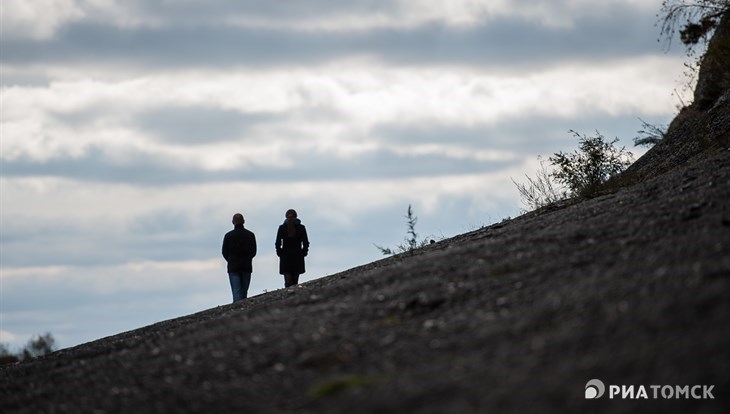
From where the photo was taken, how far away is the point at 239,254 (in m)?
22.0

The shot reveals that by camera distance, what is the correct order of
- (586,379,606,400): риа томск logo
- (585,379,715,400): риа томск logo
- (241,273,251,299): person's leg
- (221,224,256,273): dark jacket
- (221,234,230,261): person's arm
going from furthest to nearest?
(241,273,251,299): person's leg, (221,234,230,261): person's arm, (221,224,256,273): dark jacket, (586,379,606,400): риа томск logo, (585,379,715,400): риа томск logo

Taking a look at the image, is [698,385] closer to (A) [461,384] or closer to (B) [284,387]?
(A) [461,384]

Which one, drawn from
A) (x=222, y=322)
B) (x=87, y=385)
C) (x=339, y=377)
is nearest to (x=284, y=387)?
(x=339, y=377)

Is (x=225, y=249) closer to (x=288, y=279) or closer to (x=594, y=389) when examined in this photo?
(x=288, y=279)

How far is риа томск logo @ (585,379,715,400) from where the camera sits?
266 inches

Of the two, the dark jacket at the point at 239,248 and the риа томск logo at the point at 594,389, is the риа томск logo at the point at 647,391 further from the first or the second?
the dark jacket at the point at 239,248

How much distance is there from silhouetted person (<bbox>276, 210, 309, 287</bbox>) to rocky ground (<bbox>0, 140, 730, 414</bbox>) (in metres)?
8.09

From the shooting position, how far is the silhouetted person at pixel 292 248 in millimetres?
22250

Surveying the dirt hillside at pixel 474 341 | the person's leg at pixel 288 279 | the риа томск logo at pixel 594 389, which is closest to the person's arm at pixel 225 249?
the person's leg at pixel 288 279

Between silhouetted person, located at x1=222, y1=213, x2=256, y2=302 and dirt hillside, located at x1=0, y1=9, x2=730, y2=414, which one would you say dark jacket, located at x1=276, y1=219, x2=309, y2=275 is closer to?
silhouetted person, located at x1=222, y1=213, x2=256, y2=302

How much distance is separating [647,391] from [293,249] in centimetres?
1579

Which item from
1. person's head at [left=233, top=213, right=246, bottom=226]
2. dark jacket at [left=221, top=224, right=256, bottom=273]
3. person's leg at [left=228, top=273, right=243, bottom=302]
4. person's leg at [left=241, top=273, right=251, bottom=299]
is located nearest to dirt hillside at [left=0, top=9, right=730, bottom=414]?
dark jacket at [left=221, top=224, right=256, bottom=273]

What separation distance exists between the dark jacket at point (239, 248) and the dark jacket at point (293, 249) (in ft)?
2.23

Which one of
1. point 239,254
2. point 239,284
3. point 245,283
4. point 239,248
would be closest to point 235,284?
point 239,284
